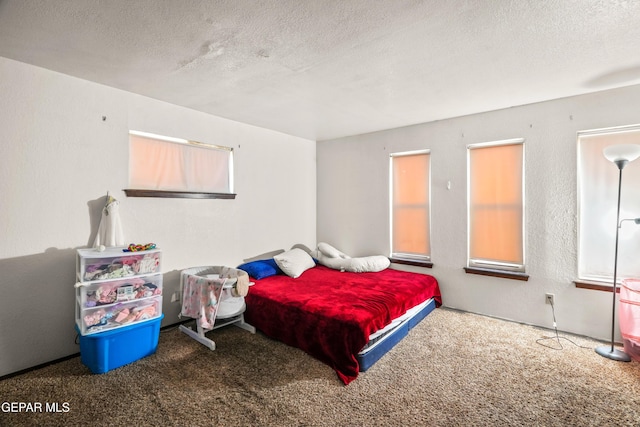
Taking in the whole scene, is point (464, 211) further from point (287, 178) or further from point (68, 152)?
point (68, 152)

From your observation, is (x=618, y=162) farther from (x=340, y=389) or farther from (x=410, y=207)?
(x=340, y=389)

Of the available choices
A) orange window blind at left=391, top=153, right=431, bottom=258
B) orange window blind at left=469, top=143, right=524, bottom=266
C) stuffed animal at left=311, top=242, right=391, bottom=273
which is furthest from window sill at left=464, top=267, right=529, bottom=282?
stuffed animal at left=311, top=242, right=391, bottom=273

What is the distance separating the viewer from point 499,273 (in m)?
3.46

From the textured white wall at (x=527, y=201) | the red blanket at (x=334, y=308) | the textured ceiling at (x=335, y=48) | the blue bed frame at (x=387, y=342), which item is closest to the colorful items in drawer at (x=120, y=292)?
the red blanket at (x=334, y=308)

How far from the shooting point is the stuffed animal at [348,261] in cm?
412

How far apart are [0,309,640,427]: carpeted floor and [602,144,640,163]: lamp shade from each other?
5.71 ft

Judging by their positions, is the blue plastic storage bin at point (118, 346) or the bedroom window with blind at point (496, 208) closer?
the blue plastic storage bin at point (118, 346)

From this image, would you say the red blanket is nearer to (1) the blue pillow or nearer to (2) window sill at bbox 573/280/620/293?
(1) the blue pillow

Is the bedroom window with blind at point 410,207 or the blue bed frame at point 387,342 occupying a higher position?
the bedroom window with blind at point 410,207

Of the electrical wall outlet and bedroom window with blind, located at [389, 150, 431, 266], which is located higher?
bedroom window with blind, located at [389, 150, 431, 266]

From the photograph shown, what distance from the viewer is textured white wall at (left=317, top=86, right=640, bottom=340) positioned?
302 centimetres

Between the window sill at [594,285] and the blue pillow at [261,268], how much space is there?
10.8ft

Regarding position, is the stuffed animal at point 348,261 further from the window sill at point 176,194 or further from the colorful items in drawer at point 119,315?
the colorful items in drawer at point 119,315

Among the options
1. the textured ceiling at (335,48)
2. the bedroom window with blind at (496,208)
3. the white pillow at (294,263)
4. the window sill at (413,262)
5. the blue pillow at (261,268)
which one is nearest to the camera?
the textured ceiling at (335,48)
